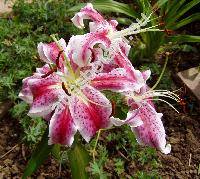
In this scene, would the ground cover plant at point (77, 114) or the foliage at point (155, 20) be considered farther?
the foliage at point (155, 20)

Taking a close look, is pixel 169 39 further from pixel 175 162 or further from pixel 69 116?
pixel 69 116

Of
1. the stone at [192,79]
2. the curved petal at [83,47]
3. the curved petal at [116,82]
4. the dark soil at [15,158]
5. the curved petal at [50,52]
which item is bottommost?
the dark soil at [15,158]

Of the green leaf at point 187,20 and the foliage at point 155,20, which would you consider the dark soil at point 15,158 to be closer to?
the foliage at point 155,20

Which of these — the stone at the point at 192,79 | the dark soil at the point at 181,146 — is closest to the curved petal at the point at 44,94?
the dark soil at the point at 181,146

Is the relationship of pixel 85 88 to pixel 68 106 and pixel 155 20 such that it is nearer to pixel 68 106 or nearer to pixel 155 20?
pixel 68 106

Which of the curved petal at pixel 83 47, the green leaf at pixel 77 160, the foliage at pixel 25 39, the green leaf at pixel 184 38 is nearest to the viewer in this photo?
the curved petal at pixel 83 47

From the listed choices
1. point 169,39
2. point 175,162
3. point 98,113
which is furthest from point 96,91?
point 169,39

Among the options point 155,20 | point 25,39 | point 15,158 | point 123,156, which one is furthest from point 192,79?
point 15,158
